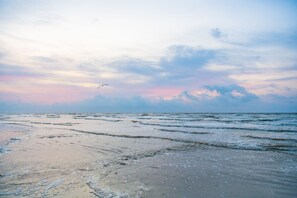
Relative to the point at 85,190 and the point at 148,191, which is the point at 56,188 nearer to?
the point at 85,190

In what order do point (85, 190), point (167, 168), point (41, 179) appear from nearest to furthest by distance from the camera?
point (85, 190)
point (41, 179)
point (167, 168)

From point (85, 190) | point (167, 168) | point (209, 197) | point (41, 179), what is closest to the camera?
point (209, 197)

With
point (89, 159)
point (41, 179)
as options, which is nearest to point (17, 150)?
point (89, 159)

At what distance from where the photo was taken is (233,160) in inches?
420

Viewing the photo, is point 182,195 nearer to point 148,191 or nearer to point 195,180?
point 148,191

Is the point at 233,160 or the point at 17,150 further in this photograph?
the point at 17,150

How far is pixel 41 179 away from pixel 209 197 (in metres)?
4.90

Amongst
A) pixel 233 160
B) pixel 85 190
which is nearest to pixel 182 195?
pixel 85 190

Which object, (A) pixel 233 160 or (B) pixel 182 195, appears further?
(A) pixel 233 160

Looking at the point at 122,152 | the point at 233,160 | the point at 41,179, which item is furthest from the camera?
the point at 122,152

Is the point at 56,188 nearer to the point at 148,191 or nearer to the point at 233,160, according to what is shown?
the point at 148,191

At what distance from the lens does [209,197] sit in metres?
6.18

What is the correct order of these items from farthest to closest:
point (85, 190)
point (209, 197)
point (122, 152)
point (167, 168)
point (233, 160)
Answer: point (122, 152)
point (233, 160)
point (167, 168)
point (85, 190)
point (209, 197)

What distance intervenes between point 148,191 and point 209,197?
1.54m
